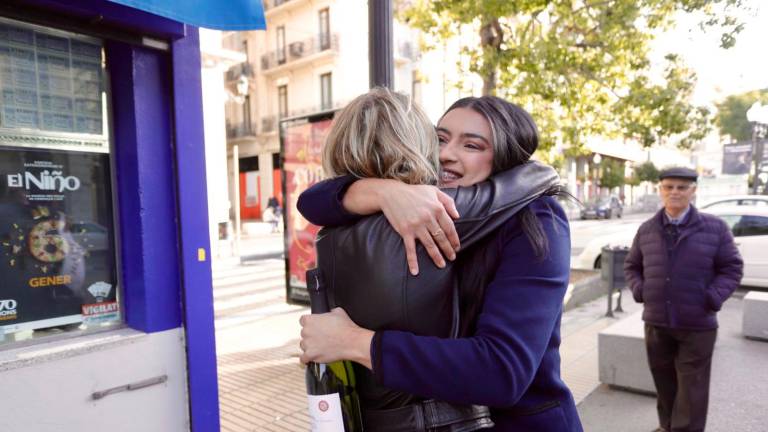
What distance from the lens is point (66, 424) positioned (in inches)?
92.6

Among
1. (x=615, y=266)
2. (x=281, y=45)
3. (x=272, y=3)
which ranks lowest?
(x=615, y=266)

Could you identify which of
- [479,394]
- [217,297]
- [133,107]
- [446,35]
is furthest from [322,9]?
[479,394]

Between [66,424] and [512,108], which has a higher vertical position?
[512,108]

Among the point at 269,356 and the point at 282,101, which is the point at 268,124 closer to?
the point at 282,101

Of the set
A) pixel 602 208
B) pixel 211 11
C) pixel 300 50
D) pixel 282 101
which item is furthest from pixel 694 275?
pixel 602 208

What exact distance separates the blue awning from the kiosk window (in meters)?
0.68

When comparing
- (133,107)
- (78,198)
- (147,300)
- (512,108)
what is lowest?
(147,300)

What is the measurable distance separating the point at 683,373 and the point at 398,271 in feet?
10.9

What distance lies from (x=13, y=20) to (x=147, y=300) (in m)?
1.42

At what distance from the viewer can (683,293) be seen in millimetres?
3578

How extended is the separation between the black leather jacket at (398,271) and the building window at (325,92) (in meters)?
27.2

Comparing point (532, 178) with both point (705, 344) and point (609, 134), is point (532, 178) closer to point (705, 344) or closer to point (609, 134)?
point (705, 344)

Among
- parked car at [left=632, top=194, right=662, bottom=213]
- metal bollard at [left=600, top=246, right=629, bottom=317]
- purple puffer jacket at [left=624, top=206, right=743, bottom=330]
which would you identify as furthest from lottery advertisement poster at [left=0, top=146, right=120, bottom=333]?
parked car at [left=632, top=194, right=662, bottom=213]

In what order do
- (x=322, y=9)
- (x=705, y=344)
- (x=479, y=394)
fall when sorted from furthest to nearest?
(x=322, y=9) < (x=705, y=344) < (x=479, y=394)
